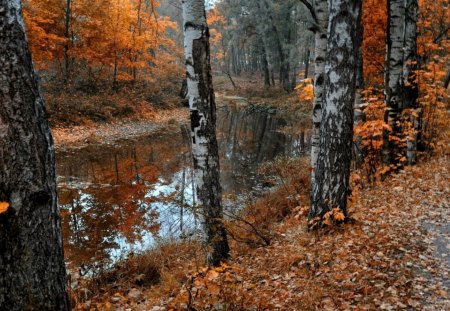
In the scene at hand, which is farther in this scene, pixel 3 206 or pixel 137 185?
pixel 137 185

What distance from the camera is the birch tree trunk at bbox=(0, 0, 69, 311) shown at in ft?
7.49

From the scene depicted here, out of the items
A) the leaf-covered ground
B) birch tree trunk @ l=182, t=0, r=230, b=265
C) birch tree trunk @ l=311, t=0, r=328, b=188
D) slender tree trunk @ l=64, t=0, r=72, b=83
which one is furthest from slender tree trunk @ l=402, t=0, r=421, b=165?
slender tree trunk @ l=64, t=0, r=72, b=83

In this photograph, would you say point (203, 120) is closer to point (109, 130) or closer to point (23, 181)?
point (23, 181)

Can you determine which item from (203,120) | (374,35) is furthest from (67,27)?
(203,120)

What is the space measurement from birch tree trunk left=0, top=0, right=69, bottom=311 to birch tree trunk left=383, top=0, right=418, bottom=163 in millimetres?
7864

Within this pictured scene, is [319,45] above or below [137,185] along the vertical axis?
above

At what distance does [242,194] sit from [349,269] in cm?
792

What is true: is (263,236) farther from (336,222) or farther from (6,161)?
(6,161)

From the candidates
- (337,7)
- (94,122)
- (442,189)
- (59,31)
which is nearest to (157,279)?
(337,7)

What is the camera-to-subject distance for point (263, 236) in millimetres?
6918

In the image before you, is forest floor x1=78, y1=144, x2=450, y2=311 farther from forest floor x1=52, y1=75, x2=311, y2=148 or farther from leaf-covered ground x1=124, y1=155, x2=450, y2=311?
forest floor x1=52, y1=75, x2=311, y2=148

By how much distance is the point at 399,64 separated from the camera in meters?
8.95

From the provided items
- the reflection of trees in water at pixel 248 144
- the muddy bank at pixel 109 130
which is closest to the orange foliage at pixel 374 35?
the reflection of trees in water at pixel 248 144

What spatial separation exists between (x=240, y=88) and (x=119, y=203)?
37309 millimetres
